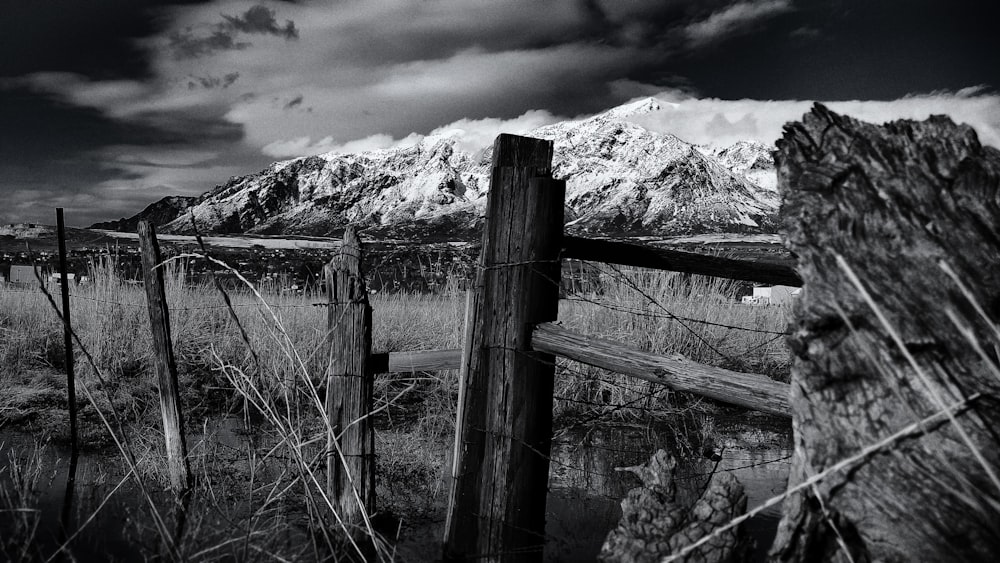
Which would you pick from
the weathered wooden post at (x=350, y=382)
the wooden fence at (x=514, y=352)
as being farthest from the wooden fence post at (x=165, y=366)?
the wooden fence at (x=514, y=352)

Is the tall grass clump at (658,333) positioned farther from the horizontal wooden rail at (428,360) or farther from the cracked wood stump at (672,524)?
the cracked wood stump at (672,524)

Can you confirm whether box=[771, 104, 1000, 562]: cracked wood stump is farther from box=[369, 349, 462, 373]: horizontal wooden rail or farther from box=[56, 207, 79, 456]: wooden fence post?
box=[56, 207, 79, 456]: wooden fence post

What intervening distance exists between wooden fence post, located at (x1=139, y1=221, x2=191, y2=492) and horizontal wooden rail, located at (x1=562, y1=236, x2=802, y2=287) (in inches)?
111

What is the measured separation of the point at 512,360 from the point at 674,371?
2.09 ft

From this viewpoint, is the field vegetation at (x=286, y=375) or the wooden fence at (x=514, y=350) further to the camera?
the field vegetation at (x=286, y=375)

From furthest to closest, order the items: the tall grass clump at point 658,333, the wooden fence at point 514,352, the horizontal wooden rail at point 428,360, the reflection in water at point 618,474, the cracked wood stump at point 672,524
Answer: the tall grass clump at point 658,333 < the reflection in water at point 618,474 < the horizontal wooden rail at point 428,360 < the wooden fence at point 514,352 < the cracked wood stump at point 672,524

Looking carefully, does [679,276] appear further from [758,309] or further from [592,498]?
[592,498]

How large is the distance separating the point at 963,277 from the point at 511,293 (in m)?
1.61

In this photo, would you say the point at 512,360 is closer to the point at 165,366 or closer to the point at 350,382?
the point at 350,382

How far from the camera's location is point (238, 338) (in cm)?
751

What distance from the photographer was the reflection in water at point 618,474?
3.69 meters

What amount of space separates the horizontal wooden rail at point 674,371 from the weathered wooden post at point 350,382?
1.15 meters

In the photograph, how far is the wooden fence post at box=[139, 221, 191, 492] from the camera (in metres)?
4.18

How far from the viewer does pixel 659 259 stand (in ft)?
8.83
